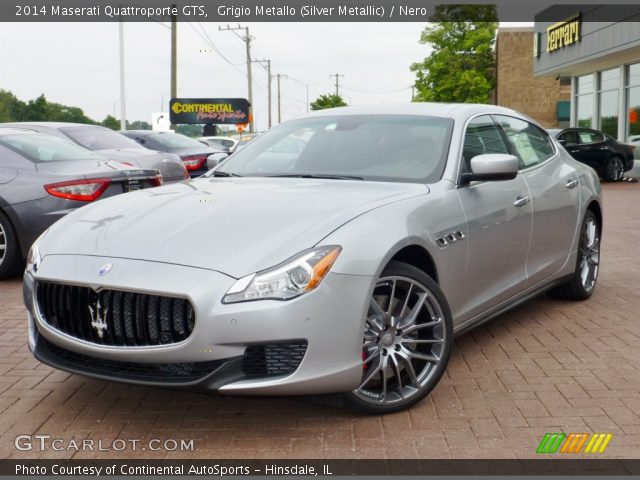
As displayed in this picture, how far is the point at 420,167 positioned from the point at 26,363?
2670 mm

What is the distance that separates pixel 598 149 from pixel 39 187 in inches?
683

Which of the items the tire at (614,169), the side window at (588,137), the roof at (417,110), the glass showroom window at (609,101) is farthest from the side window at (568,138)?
the roof at (417,110)

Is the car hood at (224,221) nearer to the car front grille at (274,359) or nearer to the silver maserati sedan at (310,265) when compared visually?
the silver maserati sedan at (310,265)

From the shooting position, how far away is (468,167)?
466 centimetres

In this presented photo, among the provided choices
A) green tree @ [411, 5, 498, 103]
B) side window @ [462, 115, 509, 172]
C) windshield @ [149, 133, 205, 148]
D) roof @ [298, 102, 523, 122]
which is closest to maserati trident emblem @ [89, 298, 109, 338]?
side window @ [462, 115, 509, 172]

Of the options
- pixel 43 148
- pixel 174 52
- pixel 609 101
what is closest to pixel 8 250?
pixel 43 148

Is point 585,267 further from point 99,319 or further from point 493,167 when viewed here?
point 99,319

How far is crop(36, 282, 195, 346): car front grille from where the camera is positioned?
3305 mm

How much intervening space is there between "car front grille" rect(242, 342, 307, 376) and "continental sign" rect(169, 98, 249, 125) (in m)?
44.5

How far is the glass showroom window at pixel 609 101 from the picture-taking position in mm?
27203

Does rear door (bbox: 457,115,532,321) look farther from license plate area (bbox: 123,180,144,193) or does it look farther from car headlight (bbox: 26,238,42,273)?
license plate area (bbox: 123,180,144,193)

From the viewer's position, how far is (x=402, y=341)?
3830mm

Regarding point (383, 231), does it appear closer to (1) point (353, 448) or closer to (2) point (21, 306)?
(1) point (353, 448)

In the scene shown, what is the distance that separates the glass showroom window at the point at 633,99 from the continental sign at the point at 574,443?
23.7m
